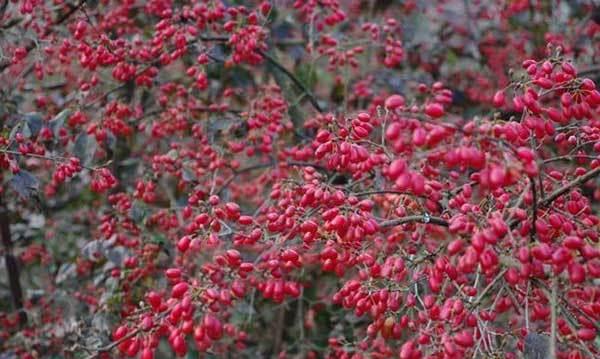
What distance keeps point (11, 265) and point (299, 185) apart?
1795 millimetres

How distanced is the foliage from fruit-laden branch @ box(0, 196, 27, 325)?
0.7 inches

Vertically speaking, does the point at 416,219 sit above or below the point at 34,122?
below

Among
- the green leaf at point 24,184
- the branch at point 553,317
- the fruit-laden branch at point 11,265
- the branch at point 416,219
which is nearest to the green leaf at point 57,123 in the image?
the green leaf at point 24,184

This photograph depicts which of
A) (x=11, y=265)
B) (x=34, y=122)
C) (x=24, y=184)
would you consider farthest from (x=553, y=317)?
(x=11, y=265)

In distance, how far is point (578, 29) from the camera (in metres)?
4.25

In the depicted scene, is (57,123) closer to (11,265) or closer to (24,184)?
(24,184)

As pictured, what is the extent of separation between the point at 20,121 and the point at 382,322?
146cm

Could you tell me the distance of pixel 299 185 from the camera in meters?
2.08

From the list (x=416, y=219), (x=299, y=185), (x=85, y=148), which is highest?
(x=85, y=148)

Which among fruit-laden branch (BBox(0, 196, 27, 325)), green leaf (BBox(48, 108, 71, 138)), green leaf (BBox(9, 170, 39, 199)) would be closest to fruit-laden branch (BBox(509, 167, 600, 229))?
green leaf (BBox(9, 170, 39, 199))

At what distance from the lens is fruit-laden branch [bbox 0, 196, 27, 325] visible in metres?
3.23

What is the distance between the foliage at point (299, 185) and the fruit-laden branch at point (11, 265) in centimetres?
2

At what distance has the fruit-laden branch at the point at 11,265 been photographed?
323cm

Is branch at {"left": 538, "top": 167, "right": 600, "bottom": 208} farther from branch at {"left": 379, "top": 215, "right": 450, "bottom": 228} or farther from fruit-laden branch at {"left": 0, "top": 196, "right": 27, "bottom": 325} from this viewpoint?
fruit-laden branch at {"left": 0, "top": 196, "right": 27, "bottom": 325}
